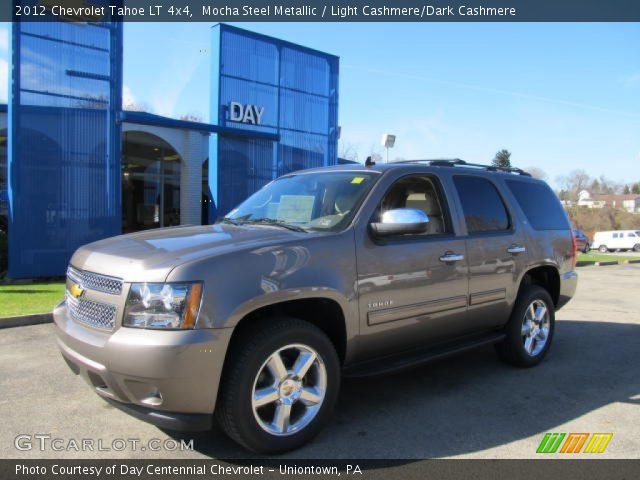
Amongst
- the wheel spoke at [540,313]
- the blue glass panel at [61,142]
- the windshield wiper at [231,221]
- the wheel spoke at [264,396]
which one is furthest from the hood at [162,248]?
the blue glass panel at [61,142]

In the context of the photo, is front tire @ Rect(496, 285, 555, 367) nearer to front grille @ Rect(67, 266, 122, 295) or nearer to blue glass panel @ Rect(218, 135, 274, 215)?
front grille @ Rect(67, 266, 122, 295)

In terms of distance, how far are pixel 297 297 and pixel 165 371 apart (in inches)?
36.0

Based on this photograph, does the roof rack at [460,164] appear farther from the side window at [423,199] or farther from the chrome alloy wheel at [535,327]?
the chrome alloy wheel at [535,327]

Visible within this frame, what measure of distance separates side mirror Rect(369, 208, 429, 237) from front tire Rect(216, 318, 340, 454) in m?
0.89

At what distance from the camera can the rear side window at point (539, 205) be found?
554 centimetres

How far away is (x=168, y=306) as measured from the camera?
3000 mm

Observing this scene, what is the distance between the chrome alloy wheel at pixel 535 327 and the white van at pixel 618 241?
42.2 metres

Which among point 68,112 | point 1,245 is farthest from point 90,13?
point 1,245

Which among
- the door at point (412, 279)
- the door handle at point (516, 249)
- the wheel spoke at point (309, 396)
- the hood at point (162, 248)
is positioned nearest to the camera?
the hood at point (162, 248)

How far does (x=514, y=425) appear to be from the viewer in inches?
155

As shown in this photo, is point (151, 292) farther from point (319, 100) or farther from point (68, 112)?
point (319, 100)

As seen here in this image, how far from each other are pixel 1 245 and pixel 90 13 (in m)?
5.55

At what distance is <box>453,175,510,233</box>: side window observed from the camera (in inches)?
189

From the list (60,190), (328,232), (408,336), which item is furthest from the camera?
(60,190)
